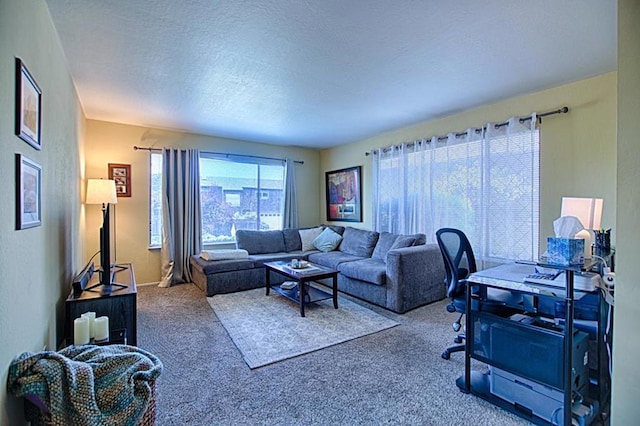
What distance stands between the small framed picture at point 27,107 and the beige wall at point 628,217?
8.90 ft

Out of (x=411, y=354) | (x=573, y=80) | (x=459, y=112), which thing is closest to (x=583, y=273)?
(x=411, y=354)

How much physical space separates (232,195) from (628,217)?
511cm

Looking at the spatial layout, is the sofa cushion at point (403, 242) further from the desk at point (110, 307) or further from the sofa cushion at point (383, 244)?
the desk at point (110, 307)

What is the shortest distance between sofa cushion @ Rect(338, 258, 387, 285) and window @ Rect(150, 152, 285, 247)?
7.31 ft

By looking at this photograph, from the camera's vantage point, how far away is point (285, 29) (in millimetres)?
2086

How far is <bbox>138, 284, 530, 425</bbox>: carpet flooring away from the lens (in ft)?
5.82

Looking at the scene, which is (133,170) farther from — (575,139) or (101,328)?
(575,139)

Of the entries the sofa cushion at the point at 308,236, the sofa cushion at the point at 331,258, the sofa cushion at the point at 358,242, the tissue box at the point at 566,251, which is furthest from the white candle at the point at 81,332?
the sofa cushion at the point at 308,236

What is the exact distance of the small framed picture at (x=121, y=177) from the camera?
→ 14.8ft

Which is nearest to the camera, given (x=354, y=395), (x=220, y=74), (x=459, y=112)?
(x=354, y=395)

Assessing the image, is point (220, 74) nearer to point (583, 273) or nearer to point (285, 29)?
point (285, 29)

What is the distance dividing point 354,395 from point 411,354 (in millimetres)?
745

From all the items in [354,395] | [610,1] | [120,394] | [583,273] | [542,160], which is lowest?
[354,395]

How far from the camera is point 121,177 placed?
15.0 ft
